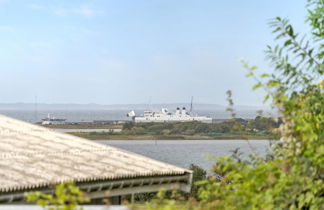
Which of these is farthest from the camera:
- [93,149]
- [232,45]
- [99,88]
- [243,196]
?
[99,88]

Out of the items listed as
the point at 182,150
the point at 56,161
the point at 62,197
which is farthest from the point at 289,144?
the point at 182,150

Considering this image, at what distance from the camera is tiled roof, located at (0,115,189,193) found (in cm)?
390

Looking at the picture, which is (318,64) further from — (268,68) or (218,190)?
(218,190)

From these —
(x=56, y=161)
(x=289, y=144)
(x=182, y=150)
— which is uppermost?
(x=289, y=144)

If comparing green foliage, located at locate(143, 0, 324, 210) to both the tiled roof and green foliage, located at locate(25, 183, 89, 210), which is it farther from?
the tiled roof

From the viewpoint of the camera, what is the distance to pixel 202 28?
79000 mm

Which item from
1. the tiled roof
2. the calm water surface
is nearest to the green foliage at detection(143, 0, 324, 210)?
the tiled roof

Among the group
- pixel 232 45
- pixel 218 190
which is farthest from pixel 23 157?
pixel 232 45

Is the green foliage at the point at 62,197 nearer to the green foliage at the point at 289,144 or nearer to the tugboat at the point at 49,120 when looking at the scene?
the green foliage at the point at 289,144

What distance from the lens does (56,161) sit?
14.3 ft

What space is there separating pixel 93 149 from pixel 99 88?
78.8 m

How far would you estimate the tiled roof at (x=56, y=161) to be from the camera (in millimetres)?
3896

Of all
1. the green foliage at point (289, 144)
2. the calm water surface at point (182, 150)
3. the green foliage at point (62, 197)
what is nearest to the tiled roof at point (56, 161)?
the green foliage at point (289, 144)

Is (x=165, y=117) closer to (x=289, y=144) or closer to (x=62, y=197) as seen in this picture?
(x=289, y=144)
